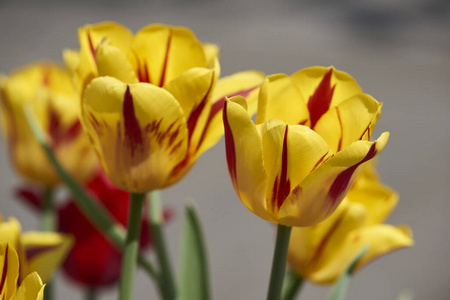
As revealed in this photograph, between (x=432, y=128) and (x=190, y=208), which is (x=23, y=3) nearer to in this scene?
(x=432, y=128)

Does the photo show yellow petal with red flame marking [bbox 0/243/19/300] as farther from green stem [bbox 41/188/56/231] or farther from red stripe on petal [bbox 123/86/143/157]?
green stem [bbox 41/188/56/231]

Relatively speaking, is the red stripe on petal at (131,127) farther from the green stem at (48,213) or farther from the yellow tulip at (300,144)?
the green stem at (48,213)

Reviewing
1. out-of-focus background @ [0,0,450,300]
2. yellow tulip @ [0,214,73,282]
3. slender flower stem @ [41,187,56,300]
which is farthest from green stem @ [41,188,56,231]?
out-of-focus background @ [0,0,450,300]

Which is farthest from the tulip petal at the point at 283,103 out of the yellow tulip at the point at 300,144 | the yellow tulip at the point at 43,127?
the yellow tulip at the point at 43,127

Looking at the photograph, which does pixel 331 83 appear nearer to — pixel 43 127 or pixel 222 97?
pixel 222 97

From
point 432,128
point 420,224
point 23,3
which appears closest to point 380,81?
point 432,128

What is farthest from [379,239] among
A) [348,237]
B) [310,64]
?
[310,64]

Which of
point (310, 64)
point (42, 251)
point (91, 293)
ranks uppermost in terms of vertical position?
point (42, 251)
